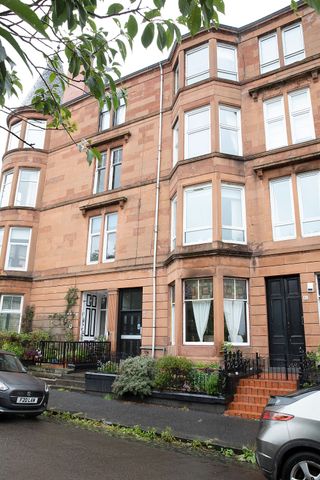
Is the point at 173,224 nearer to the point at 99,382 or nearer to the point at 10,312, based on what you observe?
the point at 99,382

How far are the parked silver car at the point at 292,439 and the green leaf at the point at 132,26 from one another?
4.46 meters

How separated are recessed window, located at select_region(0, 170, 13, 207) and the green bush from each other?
1353cm

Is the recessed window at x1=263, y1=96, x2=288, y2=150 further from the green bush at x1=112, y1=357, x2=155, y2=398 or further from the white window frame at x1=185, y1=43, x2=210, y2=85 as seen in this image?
the green bush at x1=112, y1=357, x2=155, y2=398

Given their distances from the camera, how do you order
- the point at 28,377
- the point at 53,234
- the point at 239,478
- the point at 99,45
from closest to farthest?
the point at 99,45 < the point at 239,478 < the point at 28,377 < the point at 53,234

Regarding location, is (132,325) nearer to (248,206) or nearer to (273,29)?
(248,206)

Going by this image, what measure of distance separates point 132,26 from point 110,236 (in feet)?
51.1

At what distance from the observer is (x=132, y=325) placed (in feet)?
54.1

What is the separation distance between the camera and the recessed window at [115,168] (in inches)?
751

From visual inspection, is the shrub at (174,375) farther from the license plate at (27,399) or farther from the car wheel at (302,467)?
the car wheel at (302,467)

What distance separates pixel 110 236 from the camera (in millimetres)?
18281

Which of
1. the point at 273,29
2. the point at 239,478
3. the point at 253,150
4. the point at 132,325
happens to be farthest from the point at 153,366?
the point at 273,29

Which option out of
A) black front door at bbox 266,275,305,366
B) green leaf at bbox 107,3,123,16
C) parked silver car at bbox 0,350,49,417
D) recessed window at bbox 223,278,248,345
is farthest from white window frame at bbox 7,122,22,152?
green leaf at bbox 107,3,123,16

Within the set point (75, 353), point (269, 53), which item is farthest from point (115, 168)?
point (75, 353)

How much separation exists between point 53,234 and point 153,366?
10721 millimetres
